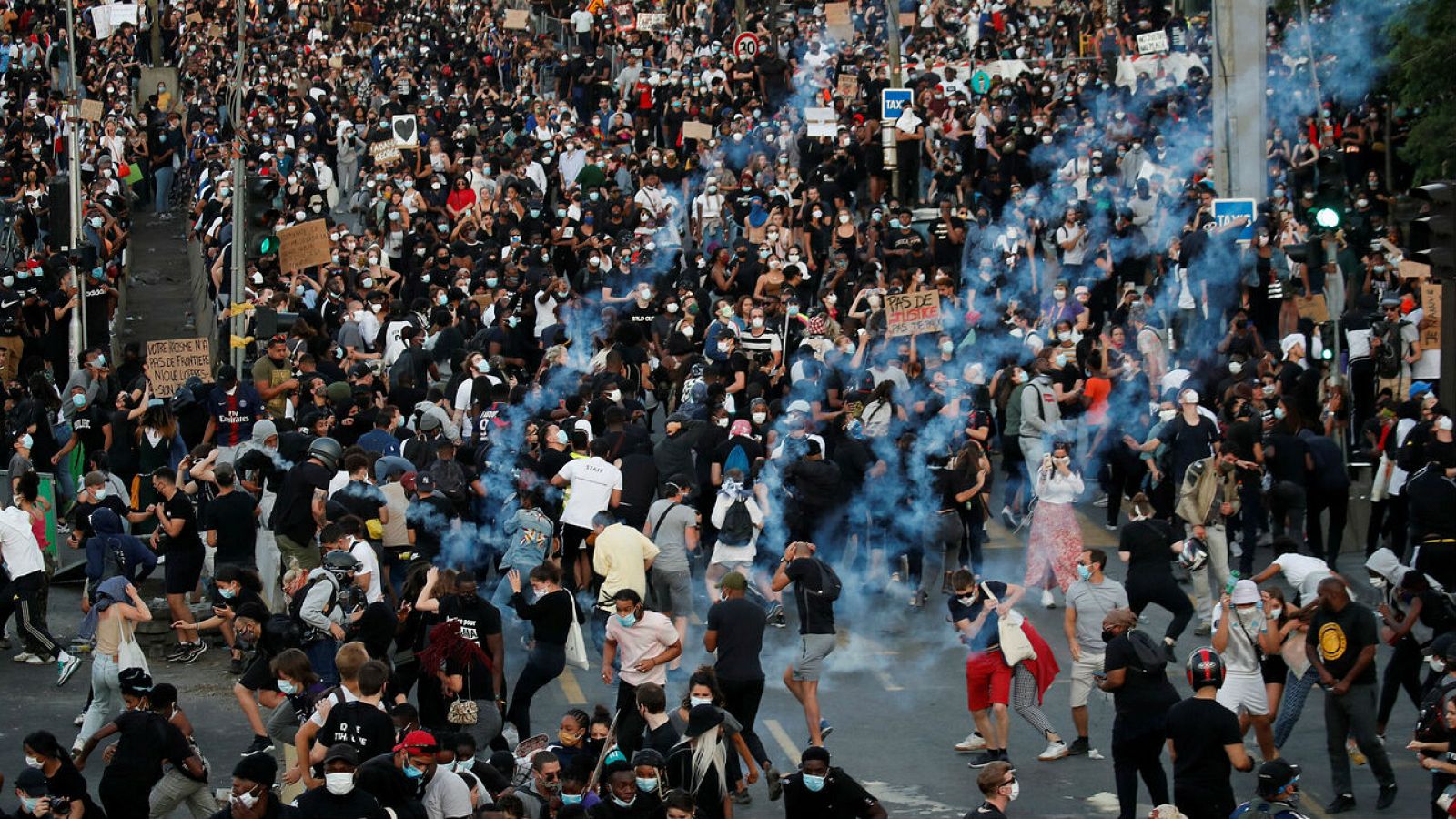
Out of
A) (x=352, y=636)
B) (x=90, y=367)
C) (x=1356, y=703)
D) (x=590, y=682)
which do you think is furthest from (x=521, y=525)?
(x=90, y=367)

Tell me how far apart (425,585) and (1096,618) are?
4.17 metres

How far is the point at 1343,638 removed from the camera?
12156mm

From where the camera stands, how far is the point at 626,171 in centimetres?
2870

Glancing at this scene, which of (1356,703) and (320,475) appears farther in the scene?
(320,475)

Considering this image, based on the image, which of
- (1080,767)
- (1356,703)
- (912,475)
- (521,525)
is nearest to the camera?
(1356,703)

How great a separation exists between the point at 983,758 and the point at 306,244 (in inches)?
427

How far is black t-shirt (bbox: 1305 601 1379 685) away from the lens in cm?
1211

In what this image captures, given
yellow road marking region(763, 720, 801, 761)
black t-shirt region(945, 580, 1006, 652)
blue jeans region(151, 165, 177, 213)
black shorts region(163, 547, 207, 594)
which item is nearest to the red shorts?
black t-shirt region(945, 580, 1006, 652)

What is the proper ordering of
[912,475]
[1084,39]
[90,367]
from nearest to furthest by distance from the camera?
A: 1. [912,475]
2. [90,367]
3. [1084,39]

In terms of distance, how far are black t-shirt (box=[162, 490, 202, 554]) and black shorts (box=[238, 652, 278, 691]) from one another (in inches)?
127

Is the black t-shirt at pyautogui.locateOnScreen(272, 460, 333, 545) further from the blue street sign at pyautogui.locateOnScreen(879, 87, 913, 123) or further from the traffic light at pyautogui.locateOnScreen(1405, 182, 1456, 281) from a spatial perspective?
the blue street sign at pyautogui.locateOnScreen(879, 87, 913, 123)

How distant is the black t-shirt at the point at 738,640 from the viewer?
12.4 m

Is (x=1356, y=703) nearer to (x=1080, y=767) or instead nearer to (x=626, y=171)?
(x=1080, y=767)

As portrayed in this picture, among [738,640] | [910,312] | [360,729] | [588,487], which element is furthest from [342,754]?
[910,312]
